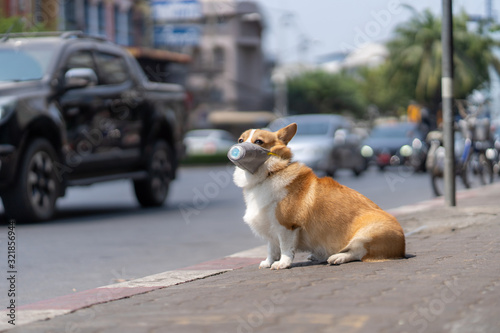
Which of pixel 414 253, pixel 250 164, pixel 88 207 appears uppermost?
pixel 250 164

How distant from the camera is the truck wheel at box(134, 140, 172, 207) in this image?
41.3ft

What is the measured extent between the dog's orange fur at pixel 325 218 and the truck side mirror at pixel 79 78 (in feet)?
16.2

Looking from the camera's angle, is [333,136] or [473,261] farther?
[333,136]

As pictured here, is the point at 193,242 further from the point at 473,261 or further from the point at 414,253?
the point at 473,261

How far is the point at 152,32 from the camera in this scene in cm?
5041

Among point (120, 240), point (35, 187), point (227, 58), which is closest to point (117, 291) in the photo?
point (120, 240)

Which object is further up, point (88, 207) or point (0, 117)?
point (0, 117)

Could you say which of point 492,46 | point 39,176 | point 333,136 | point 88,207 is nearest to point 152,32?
point 492,46

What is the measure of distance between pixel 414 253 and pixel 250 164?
1.57m

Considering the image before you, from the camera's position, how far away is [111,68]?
39.3 feet

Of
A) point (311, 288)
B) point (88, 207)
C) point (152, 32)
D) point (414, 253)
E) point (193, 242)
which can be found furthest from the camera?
point (152, 32)

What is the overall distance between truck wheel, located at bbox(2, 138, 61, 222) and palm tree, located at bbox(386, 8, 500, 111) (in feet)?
86.5

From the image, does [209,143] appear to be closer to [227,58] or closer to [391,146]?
[391,146]

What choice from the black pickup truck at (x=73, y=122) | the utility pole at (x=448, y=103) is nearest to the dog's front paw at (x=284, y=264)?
the black pickup truck at (x=73, y=122)
